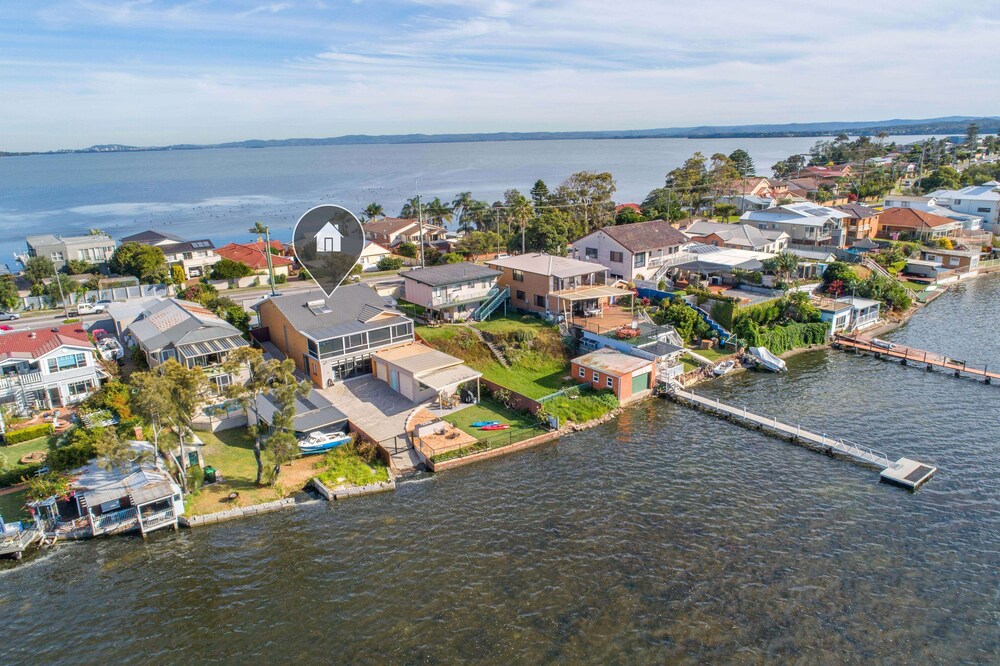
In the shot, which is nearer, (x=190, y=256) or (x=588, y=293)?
(x=588, y=293)

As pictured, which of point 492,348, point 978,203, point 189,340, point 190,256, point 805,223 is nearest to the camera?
point 189,340

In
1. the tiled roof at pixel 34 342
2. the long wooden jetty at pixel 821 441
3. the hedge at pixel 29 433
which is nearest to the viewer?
the long wooden jetty at pixel 821 441

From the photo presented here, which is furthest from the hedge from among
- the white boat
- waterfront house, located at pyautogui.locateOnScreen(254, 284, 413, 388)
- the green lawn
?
the white boat

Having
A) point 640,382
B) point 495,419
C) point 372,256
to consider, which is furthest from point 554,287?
point 372,256

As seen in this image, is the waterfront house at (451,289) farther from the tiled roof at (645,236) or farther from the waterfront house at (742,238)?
the waterfront house at (742,238)

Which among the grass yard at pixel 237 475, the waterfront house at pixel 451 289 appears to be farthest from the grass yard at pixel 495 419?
the waterfront house at pixel 451 289

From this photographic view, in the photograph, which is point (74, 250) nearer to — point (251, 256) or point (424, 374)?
point (251, 256)
